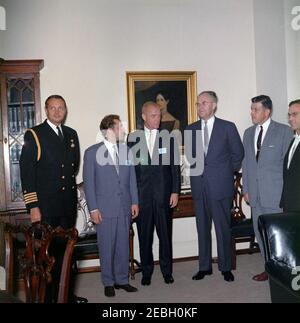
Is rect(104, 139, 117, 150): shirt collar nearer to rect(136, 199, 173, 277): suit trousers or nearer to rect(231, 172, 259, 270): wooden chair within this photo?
rect(136, 199, 173, 277): suit trousers

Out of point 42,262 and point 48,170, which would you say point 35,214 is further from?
point 42,262

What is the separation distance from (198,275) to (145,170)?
1.07 m

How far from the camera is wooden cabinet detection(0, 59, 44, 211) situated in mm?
4117

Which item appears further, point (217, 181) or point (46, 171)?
point (217, 181)

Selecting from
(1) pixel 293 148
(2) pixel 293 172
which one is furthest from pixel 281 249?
(1) pixel 293 148

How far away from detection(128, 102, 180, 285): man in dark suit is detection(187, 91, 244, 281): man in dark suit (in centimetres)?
28

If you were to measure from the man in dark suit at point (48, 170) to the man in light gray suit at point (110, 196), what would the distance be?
0.21 metres

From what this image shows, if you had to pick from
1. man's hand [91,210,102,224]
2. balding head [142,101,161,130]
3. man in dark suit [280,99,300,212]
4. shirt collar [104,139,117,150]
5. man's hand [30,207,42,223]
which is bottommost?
man's hand [91,210,102,224]

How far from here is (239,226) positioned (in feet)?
13.9

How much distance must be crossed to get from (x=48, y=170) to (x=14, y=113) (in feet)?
3.52

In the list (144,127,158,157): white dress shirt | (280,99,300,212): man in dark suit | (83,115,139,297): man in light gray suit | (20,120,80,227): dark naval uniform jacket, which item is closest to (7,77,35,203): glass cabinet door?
(20,120,80,227): dark naval uniform jacket

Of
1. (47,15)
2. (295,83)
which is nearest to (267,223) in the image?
(295,83)

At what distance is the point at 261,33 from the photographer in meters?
4.99
